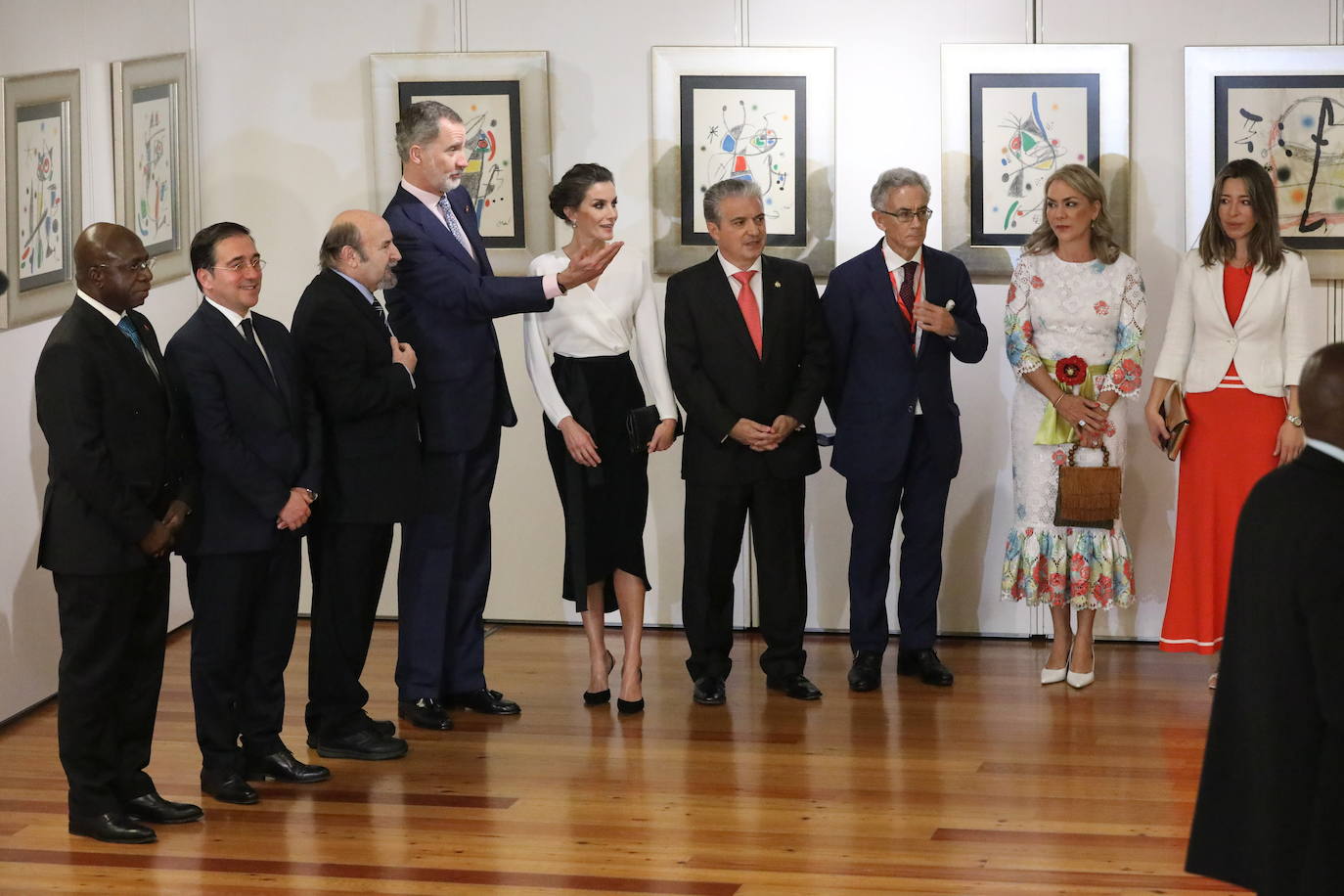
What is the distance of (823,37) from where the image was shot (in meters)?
6.34

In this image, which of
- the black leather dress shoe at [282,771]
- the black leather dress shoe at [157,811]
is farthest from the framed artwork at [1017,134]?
the black leather dress shoe at [157,811]

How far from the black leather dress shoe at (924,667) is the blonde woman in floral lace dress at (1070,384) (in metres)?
0.34

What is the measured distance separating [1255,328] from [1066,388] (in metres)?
0.63

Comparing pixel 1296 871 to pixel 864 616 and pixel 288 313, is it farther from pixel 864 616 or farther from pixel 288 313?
pixel 288 313

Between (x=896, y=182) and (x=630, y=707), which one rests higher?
(x=896, y=182)

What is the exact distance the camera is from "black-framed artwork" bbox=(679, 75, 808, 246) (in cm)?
634

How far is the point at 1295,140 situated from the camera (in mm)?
6094

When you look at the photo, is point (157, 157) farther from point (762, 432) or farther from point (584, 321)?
point (762, 432)

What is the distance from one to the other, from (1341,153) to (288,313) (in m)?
4.07

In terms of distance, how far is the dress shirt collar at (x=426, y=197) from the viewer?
5145mm

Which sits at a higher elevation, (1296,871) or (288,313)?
(288,313)

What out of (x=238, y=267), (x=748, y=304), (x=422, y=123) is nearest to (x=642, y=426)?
(x=748, y=304)

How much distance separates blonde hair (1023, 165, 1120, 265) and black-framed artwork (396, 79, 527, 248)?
2.01m

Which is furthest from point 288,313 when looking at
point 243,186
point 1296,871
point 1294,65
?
point 1296,871
